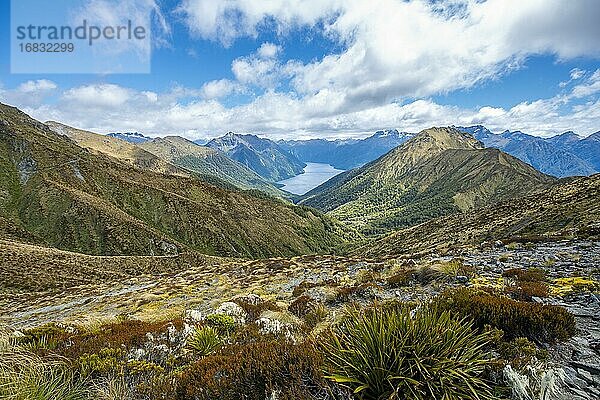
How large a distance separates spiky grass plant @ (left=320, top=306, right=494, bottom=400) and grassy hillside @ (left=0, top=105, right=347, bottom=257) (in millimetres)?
115845

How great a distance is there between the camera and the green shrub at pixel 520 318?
5.48 m

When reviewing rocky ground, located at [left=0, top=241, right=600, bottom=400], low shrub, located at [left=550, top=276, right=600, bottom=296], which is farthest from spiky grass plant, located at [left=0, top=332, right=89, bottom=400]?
low shrub, located at [left=550, top=276, right=600, bottom=296]

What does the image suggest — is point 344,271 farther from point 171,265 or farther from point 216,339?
point 171,265

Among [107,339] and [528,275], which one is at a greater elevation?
[528,275]

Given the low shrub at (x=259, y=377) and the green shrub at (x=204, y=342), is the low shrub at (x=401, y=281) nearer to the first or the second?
the green shrub at (x=204, y=342)

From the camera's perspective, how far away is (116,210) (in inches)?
4835

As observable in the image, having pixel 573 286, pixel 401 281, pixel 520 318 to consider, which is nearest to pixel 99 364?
pixel 520 318

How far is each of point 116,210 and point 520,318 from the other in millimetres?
138564

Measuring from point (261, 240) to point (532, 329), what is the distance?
547ft

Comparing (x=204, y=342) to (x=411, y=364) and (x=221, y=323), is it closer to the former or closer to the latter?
(x=221, y=323)

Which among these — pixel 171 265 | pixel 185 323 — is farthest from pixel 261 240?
pixel 185 323

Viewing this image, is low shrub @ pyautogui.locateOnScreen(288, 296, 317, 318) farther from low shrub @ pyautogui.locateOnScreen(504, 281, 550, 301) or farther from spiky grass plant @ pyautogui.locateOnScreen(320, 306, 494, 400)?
spiky grass plant @ pyautogui.locateOnScreen(320, 306, 494, 400)

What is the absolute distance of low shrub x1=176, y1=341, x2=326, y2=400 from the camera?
438 cm

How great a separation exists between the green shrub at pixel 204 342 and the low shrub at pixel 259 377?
2260 mm
